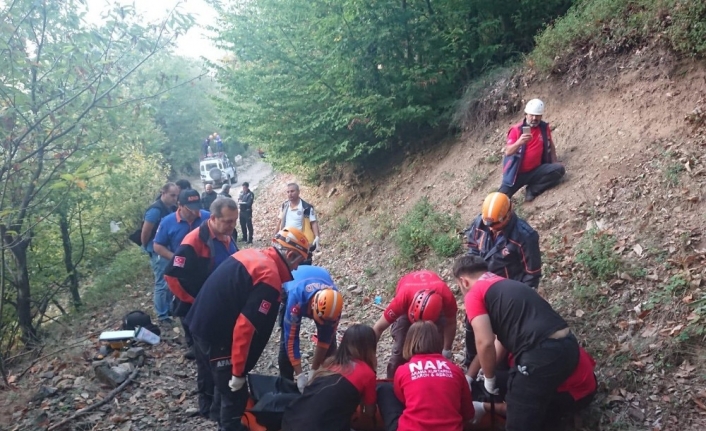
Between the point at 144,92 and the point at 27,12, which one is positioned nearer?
the point at 27,12

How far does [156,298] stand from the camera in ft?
22.6

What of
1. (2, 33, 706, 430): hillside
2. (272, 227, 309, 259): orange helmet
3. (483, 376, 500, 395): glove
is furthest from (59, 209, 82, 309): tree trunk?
(483, 376, 500, 395): glove

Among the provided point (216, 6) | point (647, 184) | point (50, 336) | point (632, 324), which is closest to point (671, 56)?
point (647, 184)

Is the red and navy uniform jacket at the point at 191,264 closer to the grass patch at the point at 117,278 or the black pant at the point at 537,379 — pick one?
the black pant at the point at 537,379

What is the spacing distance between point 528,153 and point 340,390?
4.65 meters

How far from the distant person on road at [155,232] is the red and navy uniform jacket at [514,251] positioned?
4.36 metres

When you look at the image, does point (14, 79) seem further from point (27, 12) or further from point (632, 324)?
point (632, 324)

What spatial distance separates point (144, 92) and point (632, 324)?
5.81 metres

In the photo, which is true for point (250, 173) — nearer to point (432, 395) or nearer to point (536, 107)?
point (536, 107)

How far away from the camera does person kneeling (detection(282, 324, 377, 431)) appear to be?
11.2ft

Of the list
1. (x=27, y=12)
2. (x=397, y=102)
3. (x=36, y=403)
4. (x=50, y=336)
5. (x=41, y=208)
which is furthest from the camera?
(x=397, y=102)

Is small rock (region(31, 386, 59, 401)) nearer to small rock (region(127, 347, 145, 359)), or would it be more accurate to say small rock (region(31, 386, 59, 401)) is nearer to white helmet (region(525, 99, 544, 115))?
small rock (region(127, 347, 145, 359))

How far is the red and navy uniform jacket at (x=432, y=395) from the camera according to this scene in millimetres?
3258

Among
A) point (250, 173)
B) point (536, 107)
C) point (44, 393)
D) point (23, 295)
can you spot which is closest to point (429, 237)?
point (536, 107)
